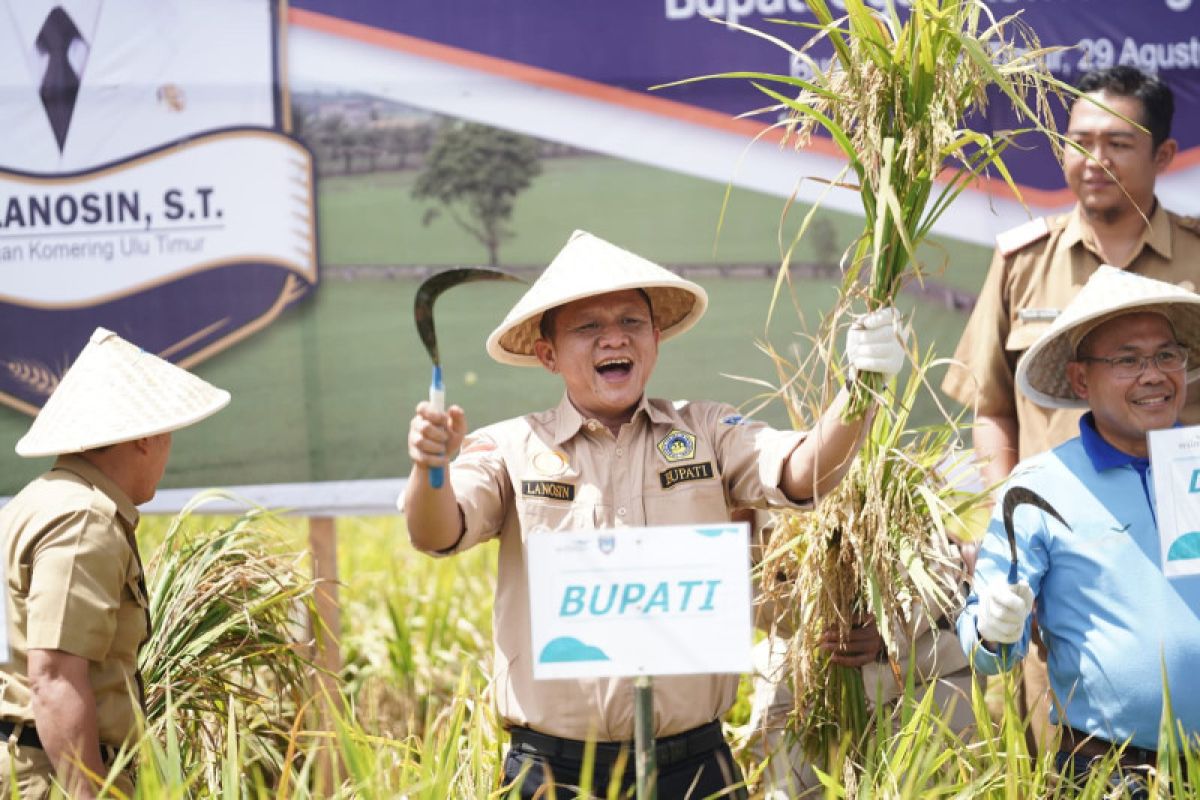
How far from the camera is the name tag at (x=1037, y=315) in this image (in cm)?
369

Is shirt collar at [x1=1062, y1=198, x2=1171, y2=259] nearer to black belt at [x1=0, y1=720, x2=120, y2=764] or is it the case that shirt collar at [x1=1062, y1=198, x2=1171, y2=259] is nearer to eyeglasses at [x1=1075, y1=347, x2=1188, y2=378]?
eyeglasses at [x1=1075, y1=347, x2=1188, y2=378]

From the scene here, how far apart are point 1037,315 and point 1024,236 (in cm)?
25

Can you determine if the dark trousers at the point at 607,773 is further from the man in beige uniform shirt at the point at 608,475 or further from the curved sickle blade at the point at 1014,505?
the curved sickle blade at the point at 1014,505

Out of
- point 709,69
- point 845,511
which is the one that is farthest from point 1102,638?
point 709,69

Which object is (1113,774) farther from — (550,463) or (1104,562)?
(550,463)

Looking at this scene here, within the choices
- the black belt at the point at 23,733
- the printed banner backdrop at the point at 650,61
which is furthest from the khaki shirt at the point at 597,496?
the printed banner backdrop at the point at 650,61

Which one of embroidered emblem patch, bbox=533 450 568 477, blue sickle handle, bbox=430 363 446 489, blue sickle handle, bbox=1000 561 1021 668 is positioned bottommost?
blue sickle handle, bbox=1000 561 1021 668

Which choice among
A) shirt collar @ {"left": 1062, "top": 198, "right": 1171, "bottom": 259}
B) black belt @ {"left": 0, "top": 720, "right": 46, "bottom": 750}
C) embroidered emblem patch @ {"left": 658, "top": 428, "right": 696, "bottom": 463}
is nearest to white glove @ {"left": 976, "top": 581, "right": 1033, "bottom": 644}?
embroidered emblem patch @ {"left": 658, "top": 428, "right": 696, "bottom": 463}

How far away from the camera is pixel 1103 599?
2729 millimetres

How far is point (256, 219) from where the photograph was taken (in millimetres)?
4449

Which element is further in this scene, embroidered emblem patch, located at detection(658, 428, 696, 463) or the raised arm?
embroidered emblem patch, located at detection(658, 428, 696, 463)

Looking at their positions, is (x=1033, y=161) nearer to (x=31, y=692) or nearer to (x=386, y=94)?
(x=386, y=94)

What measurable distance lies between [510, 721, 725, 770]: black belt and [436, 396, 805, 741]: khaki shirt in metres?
0.02

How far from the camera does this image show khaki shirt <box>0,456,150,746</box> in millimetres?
2480
